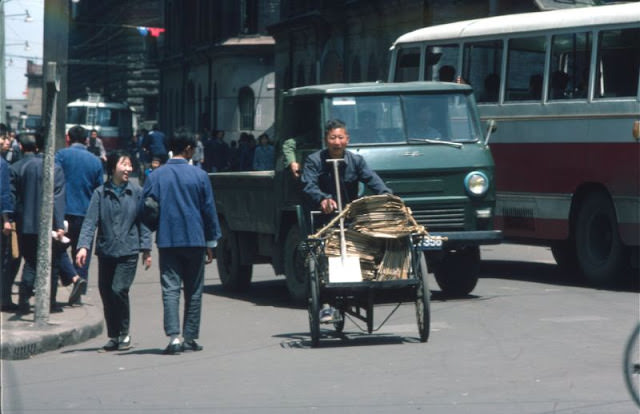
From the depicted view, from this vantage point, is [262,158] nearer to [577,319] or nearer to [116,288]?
[577,319]

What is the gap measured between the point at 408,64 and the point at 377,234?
931 centimetres

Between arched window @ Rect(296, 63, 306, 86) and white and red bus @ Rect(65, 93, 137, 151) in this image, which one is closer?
arched window @ Rect(296, 63, 306, 86)

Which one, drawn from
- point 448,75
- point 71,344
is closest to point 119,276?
point 71,344

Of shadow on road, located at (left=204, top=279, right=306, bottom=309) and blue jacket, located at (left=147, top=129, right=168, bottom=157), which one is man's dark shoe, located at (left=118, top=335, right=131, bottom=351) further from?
blue jacket, located at (left=147, top=129, right=168, bottom=157)

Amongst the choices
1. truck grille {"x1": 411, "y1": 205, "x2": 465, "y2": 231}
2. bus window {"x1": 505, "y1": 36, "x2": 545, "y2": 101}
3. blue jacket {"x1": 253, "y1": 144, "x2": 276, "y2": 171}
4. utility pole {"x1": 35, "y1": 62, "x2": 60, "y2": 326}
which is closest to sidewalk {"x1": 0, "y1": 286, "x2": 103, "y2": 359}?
utility pole {"x1": 35, "y1": 62, "x2": 60, "y2": 326}

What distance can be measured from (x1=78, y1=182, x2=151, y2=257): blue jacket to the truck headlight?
13.7 ft

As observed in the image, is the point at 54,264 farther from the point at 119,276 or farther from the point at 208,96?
the point at 208,96

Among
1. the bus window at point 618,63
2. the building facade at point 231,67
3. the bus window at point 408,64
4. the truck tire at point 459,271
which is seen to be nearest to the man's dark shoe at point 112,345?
the truck tire at point 459,271

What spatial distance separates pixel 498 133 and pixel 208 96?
44190 millimetres

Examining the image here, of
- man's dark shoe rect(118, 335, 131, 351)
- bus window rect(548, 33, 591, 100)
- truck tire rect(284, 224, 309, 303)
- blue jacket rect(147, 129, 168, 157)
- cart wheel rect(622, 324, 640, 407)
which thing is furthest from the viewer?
blue jacket rect(147, 129, 168, 157)

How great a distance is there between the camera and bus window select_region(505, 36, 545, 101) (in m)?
17.5

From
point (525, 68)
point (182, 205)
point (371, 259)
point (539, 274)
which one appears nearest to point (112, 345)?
point (182, 205)

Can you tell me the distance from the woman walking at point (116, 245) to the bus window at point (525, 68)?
738 centimetres

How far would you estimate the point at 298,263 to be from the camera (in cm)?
1412
